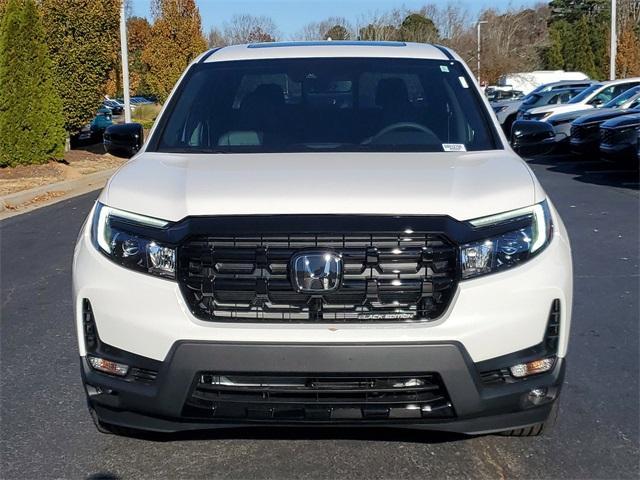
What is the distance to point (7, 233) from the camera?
993 centimetres

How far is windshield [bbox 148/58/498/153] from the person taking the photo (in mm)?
4254

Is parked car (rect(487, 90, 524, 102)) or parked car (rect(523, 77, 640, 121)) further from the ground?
parked car (rect(523, 77, 640, 121))

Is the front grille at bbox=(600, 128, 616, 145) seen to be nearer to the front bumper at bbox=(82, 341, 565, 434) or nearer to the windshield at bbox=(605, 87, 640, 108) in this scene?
the windshield at bbox=(605, 87, 640, 108)

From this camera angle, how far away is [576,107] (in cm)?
2019

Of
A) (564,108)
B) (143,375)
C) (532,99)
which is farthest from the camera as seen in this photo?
(532,99)

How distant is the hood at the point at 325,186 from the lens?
315 centimetres

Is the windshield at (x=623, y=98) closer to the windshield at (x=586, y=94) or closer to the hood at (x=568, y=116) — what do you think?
the hood at (x=568, y=116)

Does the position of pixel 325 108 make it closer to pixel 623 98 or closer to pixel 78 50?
pixel 78 50

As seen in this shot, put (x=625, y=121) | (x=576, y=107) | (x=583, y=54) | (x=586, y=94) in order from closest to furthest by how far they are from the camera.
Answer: (x=625, y=121) < (x=576, y=107) < (x=586, y=94) < (x=583, y=54)

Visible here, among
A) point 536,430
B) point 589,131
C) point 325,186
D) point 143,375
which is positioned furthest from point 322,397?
point 589,131

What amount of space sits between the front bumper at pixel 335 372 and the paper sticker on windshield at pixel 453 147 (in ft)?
4.19

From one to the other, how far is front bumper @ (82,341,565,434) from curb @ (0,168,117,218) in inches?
362

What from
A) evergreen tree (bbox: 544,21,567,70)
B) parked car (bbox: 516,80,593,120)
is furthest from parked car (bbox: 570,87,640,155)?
evergreen tree (bbox: 544,21,567,70)

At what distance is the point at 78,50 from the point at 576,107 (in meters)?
11.8
